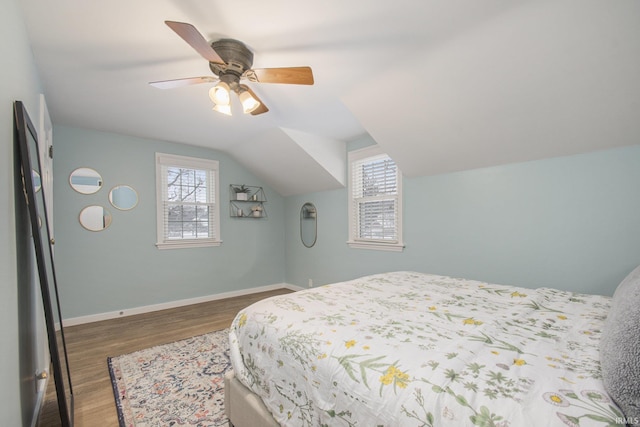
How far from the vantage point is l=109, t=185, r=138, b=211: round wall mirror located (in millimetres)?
3645

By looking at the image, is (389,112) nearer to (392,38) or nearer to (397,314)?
(392,38)

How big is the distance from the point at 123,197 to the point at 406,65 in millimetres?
3771

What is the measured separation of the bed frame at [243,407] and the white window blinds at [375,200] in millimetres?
2427

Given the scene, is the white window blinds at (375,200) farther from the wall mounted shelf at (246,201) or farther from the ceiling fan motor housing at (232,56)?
the ceiling fan motor housing at (232,56)

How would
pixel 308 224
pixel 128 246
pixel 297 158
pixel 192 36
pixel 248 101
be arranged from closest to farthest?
pixel 192 36 → pixel 248 101 → pixel 128 246 → pixel 297 158 → pixel 308 224

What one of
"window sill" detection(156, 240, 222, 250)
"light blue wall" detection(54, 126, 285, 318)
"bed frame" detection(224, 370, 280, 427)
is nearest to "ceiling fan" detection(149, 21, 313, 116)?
"bed frame" detection(224, 370, 280, 427)

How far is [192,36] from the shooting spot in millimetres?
1435

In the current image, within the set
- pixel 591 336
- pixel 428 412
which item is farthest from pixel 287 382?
pixel 591 336

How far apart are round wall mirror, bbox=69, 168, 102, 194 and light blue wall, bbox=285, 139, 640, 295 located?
12.2 ft

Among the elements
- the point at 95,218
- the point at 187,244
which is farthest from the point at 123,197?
the point at 187,244

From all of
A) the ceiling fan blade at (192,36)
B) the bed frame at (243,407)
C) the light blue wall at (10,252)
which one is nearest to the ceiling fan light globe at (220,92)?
the ceiling fan blade at (192,36)

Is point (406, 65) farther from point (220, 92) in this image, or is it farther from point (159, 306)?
point (159, 306)

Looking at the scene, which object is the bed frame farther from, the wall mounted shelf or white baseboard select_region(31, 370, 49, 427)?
the wall mounted shelf

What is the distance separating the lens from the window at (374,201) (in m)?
3.48
